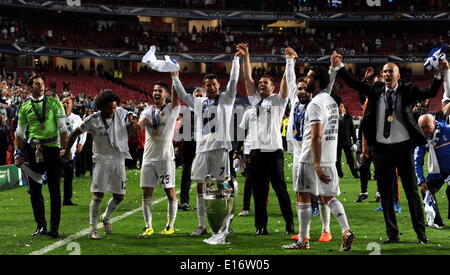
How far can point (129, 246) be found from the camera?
9820 millimetres

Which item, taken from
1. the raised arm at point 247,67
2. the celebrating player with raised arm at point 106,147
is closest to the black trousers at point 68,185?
the celebrating player with raised arm at point 106,147

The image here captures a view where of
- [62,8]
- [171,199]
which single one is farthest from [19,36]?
[171,199]

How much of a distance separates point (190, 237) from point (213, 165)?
1055 millimetres

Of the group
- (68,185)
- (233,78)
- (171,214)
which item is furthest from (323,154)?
(68,185)

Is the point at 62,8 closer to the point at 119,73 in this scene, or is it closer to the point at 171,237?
the point at 119,73

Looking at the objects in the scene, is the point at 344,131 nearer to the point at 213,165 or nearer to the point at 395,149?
the point at 213,165

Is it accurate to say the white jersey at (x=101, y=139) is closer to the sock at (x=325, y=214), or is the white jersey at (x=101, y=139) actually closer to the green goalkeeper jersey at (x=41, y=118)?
the green goalkeeper jersey at (x=41, y=118)

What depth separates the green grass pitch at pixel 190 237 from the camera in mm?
9375

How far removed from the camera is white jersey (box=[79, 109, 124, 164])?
35.3 feet

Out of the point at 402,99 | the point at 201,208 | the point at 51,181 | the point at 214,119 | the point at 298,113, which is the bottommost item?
the point at 201,208

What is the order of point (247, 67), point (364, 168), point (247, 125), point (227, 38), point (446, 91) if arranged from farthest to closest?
point (227, 38), point (364, 168), point (247, 125), point (247, 67), point (446, 91)

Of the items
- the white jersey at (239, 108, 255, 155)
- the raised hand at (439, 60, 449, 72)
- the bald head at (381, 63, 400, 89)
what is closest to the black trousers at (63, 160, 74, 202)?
the white jersey at (239, 108, 255, 155)

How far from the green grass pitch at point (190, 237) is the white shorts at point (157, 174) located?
2.56 feet

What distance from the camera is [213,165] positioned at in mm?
10664
